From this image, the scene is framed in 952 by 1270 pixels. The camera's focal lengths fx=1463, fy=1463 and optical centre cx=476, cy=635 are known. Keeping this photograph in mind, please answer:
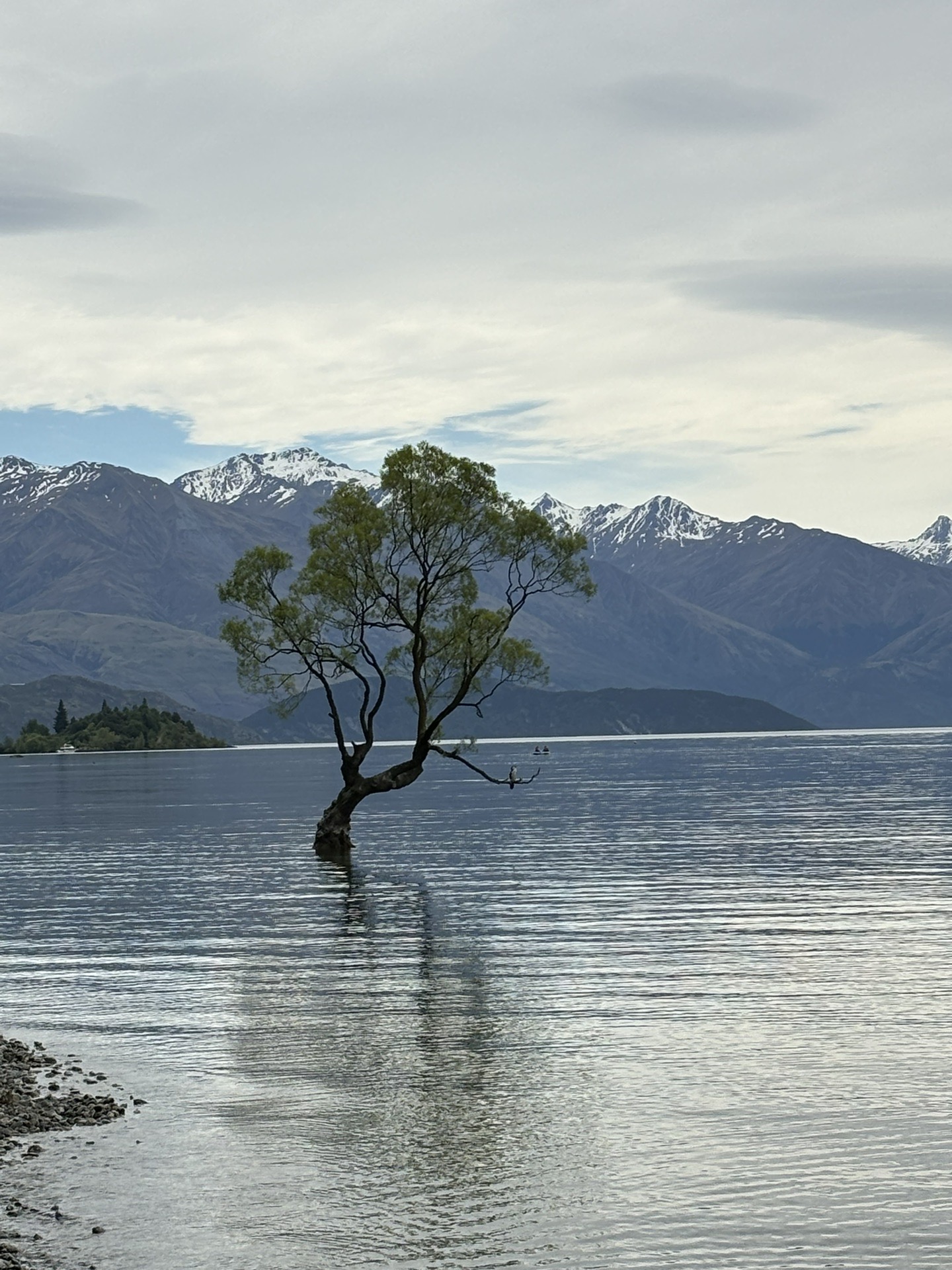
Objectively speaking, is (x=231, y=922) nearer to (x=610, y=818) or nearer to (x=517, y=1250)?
(x=517, y=1250)

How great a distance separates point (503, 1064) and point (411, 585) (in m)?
64.2

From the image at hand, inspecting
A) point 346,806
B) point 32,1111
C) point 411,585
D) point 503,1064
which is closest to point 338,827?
point 346,806

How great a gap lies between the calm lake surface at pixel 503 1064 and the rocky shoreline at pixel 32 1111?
509mm

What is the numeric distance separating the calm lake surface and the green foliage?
65.2 feet

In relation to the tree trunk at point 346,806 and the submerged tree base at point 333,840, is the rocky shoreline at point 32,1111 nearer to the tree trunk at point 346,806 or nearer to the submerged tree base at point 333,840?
the tree trunk at point 346,806

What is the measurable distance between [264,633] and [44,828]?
116 feet

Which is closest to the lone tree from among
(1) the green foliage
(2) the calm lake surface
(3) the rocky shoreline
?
(1) the green foliage

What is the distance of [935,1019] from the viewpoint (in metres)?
34.6

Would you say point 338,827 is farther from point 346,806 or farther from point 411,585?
point 411,585

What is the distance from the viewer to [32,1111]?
90.3ft

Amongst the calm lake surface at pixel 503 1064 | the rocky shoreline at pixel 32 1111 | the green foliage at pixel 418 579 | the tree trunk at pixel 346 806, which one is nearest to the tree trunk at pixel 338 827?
the tree trunk at pixel 346 806

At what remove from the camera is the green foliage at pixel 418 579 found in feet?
298

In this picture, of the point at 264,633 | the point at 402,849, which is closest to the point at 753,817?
the point at 402,849

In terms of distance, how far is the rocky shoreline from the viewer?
20.7 m
